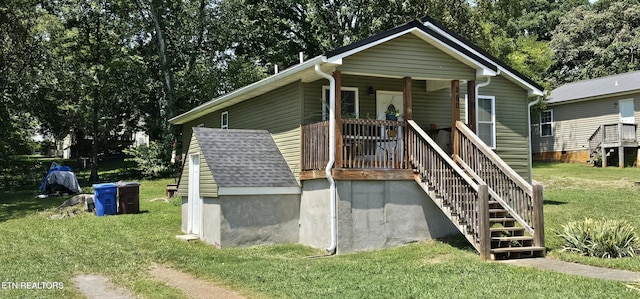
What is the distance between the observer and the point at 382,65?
11172 mm

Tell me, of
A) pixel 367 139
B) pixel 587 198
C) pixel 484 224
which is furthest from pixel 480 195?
pixel 587 198

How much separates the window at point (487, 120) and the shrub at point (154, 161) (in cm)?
1645

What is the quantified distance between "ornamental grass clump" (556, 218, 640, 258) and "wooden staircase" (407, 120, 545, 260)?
2.16ft

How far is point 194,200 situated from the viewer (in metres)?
12.8

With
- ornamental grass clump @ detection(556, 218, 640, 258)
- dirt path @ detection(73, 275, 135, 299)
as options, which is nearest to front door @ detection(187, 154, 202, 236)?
dirt path @ detection(73, 275, 135, 299)

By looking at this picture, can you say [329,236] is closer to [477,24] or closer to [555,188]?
[555,188]

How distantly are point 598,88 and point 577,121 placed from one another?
6.40ft

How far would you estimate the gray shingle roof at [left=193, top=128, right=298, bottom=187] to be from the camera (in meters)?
11.6

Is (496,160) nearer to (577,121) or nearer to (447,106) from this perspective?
(447,106)

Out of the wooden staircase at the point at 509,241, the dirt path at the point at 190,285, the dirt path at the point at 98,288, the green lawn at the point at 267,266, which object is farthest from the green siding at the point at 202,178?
the wooden staircase at the point at 509,241

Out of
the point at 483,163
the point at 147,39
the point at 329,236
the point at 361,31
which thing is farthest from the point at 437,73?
the point at 147,39

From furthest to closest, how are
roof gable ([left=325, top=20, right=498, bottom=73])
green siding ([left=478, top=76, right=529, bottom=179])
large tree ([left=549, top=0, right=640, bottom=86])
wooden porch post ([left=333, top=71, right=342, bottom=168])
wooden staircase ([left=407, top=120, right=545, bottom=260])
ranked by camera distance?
large tree ([left=549, top=0, right=640, bottom=86]), green siding ([left=478, top=76, right=529, bottom=179]), wooden porch post ([left=333, top=71, right=342, bottom=168]), roof gable ([left=325, top=20, right=498, bottom=73]), wooden staircase ([left=407, top=120, right=545, bottom=260])

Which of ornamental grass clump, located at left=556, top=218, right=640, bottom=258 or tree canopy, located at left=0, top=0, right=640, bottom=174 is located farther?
tree canopy, located at left=0, top=0, right=640, bottom=174

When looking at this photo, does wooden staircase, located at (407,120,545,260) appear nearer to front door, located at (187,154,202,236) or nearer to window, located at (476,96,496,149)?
window, located at (476,96,496,149)
